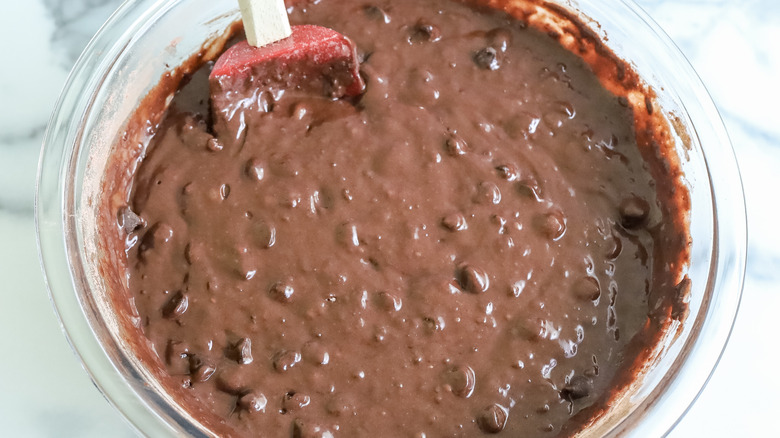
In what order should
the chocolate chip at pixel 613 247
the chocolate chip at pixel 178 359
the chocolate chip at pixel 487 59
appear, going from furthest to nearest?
the chocolate chip at pixel 487 59 → the chocolate chip at pixel 613 247 → the chocolate chip at pixel 178 359

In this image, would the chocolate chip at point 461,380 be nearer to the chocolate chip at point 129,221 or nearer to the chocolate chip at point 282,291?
the chocolate chip at point 282,291

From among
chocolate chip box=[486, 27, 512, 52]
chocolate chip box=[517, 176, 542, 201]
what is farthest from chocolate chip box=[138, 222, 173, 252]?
chocolate chip box=[486, 27, 512, 52]

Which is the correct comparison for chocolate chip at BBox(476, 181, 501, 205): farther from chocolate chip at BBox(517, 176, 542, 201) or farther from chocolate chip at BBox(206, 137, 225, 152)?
chocolate chip at BBox(206, 137, 225, 152)

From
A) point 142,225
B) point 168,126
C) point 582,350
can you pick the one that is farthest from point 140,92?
point 582,350

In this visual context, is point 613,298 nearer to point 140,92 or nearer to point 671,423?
point 671,423

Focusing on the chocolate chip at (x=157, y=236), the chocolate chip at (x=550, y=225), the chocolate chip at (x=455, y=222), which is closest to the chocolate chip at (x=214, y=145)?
the chocolate chip at (x=157, y=236)

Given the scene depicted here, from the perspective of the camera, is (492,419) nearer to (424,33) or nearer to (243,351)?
(243,351)

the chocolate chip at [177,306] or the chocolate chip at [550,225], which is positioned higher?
the chocolate chip at [550,225]

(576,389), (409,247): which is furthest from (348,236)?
(576,389)
